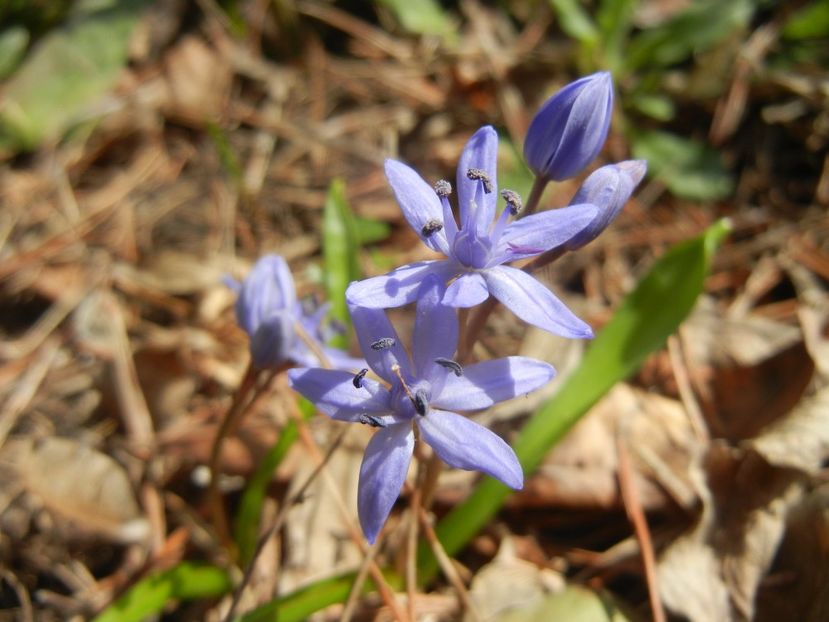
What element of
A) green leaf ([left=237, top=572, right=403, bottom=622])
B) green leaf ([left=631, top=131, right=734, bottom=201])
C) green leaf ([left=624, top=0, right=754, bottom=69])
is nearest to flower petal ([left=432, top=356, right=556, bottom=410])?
green leaf ([left=237, top=572, right=403, bottom=622])

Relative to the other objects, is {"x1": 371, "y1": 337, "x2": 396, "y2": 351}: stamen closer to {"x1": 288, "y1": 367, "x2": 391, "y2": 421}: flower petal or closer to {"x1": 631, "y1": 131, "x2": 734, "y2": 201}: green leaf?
{"x1": 288, "y1": 367, "x2": 391, "y2": 421}: flower petal

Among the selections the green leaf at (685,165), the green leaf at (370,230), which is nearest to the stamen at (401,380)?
the green leaf at (370,230)

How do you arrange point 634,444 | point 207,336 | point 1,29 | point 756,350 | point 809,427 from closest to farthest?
point 809,427
point 634,444
point 756,350
point 207,336
point 1,29

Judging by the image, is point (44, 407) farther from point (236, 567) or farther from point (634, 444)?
point (634, 444)

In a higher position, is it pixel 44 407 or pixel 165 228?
pixel 165 228

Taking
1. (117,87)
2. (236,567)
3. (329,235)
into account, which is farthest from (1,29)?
(236,567)
